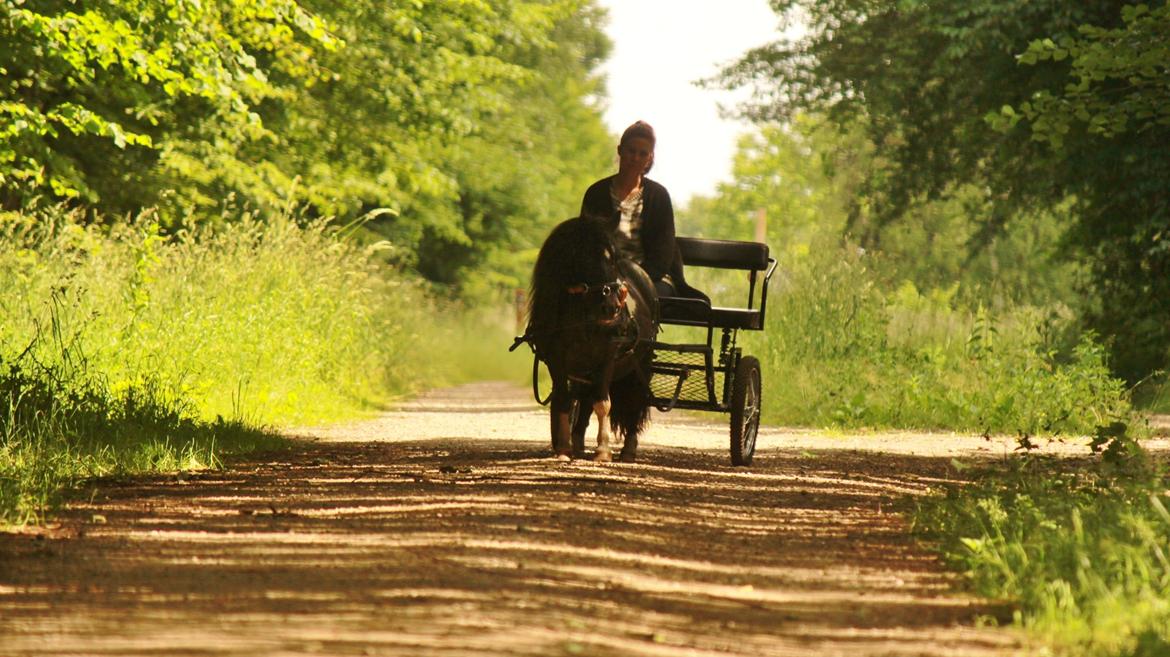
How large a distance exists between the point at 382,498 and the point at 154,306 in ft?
19.9

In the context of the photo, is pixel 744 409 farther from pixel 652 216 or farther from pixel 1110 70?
pixel 1110 70

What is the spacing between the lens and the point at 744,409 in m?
11.8

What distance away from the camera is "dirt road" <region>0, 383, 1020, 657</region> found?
16.6ft

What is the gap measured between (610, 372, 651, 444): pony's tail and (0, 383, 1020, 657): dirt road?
653 millimetres

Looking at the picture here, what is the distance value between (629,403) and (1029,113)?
4310 mm

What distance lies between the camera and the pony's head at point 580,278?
10570 millimetres

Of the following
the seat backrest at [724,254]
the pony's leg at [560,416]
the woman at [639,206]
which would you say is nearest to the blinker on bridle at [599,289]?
the pony's leg at [560,416]

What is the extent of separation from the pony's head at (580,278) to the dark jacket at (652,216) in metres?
0.75

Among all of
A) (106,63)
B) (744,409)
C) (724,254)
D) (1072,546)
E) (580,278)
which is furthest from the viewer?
(106,63)

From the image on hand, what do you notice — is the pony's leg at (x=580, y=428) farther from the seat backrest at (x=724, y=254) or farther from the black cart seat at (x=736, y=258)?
the seat backrest at (x=724, y=254)

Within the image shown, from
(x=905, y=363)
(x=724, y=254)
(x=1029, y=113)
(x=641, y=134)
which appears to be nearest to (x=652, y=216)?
(x=641, y=134)

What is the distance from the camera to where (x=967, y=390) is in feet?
57.8

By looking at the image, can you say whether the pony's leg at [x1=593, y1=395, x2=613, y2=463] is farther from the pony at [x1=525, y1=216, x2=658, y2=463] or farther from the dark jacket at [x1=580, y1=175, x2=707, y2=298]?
the dark jacket at [x1=580, y1=175, x2=707, y2=298]

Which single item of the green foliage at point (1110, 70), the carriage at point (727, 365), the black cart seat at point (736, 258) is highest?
the green foliage at point (1110, 70)
